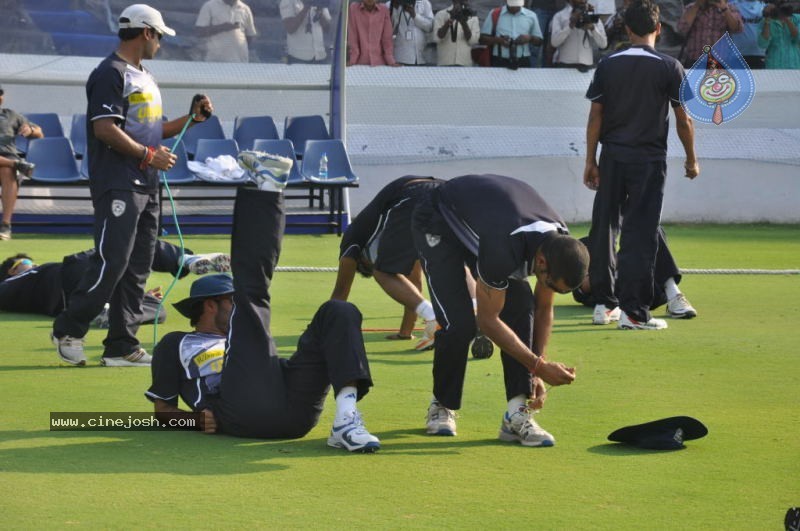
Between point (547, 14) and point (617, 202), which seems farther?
point (547, 14)

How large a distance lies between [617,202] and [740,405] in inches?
117

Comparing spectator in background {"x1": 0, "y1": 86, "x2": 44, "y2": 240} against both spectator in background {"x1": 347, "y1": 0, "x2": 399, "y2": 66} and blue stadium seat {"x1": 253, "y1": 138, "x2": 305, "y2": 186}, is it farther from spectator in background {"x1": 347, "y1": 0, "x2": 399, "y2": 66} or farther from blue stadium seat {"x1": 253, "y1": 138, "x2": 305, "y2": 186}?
spectator in background {"x1": 347, "y1": 0, "x2": 399, "y2": 66}

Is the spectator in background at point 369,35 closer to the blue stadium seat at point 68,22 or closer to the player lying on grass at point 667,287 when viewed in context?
the blue stadium seat at point 68,22

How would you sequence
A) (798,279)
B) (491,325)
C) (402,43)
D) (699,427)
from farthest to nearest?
(402,43)
(798,279)
(699,427)
(491,325)

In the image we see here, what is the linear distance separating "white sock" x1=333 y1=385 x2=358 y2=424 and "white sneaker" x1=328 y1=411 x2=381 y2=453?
0.02 metres

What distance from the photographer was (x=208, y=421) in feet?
19.3

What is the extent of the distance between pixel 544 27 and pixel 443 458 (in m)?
15.2

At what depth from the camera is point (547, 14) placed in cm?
Answer: 1998

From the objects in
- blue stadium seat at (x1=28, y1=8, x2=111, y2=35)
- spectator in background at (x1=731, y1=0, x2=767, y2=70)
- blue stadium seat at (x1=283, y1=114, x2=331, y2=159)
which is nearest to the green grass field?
blue stadium seat at (x1=28, y1=8, x2=111, y2=35)

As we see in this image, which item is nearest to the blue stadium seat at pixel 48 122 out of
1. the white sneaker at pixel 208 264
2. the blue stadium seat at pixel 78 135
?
the blue stadium seat at pixel 78 135

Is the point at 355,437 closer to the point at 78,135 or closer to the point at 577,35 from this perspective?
the point at 78,135

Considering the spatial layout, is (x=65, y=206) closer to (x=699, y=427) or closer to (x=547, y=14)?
(x=547, y=14)

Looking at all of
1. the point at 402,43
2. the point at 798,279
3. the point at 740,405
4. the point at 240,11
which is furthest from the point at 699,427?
the point at 402,43

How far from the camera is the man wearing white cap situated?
24.2ft
